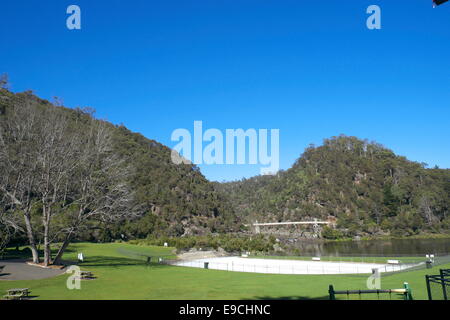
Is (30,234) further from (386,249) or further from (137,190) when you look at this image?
(137,190)

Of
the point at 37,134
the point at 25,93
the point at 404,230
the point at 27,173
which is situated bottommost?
the point at 404,230

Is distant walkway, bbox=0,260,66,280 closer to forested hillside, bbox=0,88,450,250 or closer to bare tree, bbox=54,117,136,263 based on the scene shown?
forested hillside, bbox=0,88,450,250

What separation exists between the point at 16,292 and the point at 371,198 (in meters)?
174

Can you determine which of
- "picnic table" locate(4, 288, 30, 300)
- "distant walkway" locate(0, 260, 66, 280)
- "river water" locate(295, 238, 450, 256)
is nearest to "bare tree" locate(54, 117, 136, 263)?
"distant walkway" locate(0, 260, 66, 280)

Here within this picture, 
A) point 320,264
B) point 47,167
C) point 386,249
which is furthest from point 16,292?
point 386,249

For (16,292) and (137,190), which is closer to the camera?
(16,292)

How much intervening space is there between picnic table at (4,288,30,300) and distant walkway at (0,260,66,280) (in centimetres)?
519

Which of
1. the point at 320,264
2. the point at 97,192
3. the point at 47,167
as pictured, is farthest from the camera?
the point at 320,264

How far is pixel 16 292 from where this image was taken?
52.4 ft

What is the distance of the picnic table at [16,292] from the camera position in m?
14.4

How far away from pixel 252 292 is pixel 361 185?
175968 millimetres

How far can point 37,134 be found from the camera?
87.2ft
